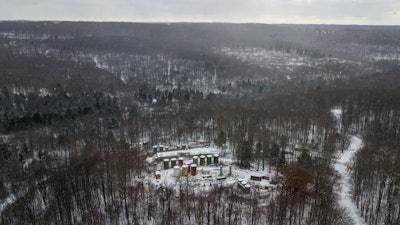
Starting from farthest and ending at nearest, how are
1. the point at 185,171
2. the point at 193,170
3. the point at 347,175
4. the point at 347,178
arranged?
the point at 347,175 → the point at 347,178 → the point at 193,170 → the point at 185,171

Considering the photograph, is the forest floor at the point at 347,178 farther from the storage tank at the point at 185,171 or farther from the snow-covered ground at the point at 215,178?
the storage tank at the point at 185,171

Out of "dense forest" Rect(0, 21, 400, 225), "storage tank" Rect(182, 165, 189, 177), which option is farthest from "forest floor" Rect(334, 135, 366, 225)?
"storage tank" Rect(182, 165, 189, 177)

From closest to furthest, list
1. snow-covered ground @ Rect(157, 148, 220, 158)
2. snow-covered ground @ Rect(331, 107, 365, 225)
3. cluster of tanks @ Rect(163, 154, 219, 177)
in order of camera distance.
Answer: snow-covered ground @ Rect(331, 107, 365, 225), cluster of tanks @ Rect(163, 154, 219, 177), snow-covered ground @ Rect(157, 148, 220, 158)

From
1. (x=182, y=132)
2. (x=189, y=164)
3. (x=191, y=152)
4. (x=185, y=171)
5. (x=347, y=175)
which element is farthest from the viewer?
(x=182, y=132)

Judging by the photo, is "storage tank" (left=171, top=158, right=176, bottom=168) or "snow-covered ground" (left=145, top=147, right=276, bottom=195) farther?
"storage tank" (left=171, top=158, right=176, bottom=168)

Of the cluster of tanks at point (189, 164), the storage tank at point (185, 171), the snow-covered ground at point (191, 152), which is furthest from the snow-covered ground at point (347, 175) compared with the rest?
the snow-covered ground at point (191, 152)

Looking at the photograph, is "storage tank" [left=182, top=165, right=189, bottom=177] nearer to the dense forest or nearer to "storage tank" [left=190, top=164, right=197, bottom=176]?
"storage tank" [left=190, top=164, right=197, bottom=176]

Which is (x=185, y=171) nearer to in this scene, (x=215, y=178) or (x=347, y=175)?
(x=215, y=178)

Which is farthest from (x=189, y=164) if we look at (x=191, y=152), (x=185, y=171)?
(x=191, y=152)
